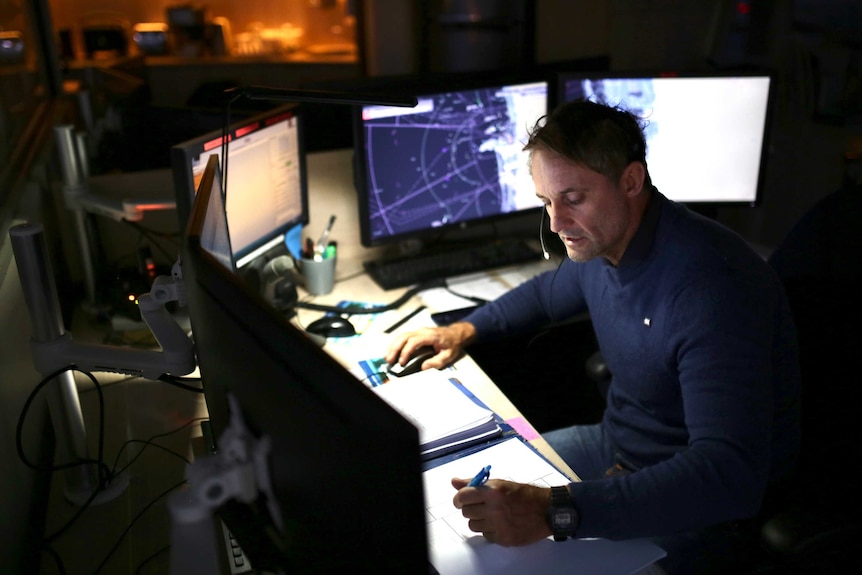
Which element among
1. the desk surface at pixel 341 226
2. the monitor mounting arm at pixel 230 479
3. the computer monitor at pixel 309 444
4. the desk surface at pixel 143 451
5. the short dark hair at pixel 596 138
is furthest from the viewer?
the desk surface at pixel 341 226

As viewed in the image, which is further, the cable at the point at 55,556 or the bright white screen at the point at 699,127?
the bright white screen at the point at 699,127

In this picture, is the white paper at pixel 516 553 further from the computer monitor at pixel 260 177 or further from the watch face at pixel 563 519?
the computer monitor at pixel 260 177

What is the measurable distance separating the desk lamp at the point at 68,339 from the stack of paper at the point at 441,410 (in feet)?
1.16

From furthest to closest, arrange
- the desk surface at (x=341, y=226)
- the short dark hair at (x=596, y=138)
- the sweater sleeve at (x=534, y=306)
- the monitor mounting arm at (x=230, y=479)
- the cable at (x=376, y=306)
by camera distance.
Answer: the desk surface at (x=341, y=226) < the cable at (x=376, y=306) < the sweater sleeve at (x=534, y=306) < the short dark hair at (x=596, y=138) < the monitor mounting arm at (x=230, y=479)

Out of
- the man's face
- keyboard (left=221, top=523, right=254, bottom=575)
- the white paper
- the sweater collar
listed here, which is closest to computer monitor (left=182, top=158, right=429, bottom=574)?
keyboard (left=221, top=523, right=254, bottom=575)

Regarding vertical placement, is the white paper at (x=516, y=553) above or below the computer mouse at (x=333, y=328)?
below

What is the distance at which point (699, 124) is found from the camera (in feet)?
6.95

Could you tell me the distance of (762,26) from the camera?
307 cm

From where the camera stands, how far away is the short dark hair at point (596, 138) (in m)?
1.25

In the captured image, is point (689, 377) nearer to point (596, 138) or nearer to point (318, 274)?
point (596, 138)

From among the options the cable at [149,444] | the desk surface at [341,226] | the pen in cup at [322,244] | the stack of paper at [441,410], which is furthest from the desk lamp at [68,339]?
the pen in cup at [322,244]

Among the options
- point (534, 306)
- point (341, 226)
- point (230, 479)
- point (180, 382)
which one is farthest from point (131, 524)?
point (341, 226)

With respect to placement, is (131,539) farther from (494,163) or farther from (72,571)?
(494,163)

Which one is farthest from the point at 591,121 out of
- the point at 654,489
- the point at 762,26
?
the point at 762,26
